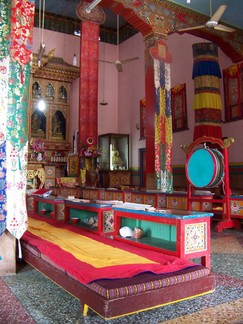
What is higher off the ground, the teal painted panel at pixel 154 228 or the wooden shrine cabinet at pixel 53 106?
the wooden shrine cabinet at pixel 53 106

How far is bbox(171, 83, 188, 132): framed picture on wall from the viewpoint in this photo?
10245mm

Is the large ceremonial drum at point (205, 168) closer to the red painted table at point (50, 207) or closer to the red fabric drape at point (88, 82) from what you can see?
the red painted table at point (50, 207)

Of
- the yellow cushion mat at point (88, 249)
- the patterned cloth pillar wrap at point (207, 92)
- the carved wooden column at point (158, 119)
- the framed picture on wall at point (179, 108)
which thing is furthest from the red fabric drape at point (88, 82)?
the yellow cushion mat at point (88, 249)

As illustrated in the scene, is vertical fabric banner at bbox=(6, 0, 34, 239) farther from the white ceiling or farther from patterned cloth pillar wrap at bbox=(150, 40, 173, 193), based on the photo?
the white ceiling

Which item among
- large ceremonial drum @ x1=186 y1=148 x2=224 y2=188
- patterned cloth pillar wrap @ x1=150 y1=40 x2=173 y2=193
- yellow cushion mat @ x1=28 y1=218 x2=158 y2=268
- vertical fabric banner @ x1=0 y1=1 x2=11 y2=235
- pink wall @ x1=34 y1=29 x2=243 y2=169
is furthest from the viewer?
pink wall @ x1=34 y1=29 x2=243 y2=169

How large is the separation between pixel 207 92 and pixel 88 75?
3.56 meters

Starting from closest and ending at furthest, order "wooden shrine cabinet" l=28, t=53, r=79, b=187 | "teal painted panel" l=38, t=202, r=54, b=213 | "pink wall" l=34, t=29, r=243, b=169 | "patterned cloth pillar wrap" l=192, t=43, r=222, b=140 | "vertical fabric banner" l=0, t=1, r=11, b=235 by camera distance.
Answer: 1. "vertical fabric banner" l=0, t=1, r=11, b=235
2. "teal painted panel" l=38, t=202, r=54, b=213
3. "patterned cloth pillar wrap" l=192, t=43, r=222, b=140
4. "pink wall" l=34, t=29, r=243, b=169
5. "wooden shrine cabinet" l=28, t=53, r=79, b=187

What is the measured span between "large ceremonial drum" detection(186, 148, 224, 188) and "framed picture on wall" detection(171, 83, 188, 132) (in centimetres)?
454

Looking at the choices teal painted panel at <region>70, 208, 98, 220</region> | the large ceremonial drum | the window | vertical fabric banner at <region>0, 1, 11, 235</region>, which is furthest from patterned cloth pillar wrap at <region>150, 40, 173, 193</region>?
vertical fabric banner at <region>0, 1, 11, 235</region>

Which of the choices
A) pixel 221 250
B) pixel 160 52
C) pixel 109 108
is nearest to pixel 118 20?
pixel 109 108

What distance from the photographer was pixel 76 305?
2285 mm

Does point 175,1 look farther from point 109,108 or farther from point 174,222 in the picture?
point 174,222

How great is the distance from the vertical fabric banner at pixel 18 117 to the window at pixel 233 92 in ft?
22.6

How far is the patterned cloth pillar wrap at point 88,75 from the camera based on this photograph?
9570 mm
